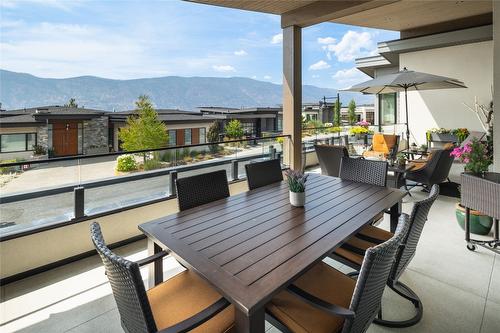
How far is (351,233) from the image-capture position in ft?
5.74

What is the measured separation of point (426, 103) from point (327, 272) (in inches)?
330

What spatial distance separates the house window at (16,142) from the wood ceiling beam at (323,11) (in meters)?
18.8

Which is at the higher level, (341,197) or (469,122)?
(469,122)

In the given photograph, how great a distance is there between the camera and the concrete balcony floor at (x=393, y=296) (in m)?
2.04

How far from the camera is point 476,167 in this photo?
325 centimetres

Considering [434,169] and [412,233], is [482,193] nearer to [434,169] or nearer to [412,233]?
[412,233]

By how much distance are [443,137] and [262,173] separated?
22.5 feet

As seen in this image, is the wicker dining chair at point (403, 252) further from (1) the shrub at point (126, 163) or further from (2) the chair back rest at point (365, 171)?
(1) the shrub at point (126, 163)

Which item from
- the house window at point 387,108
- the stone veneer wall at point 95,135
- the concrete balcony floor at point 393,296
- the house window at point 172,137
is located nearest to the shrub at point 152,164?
the concrete balcony floor at point 393,296

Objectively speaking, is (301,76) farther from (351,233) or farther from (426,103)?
(426,103)

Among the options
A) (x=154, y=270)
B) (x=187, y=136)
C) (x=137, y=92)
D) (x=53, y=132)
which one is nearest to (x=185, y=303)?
(x=154, y=270)

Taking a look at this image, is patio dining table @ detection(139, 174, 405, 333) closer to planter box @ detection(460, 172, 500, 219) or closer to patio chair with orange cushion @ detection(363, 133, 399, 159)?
planter box @ detection(460, 172, 500, 219)

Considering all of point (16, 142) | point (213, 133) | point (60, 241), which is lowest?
point (60, 241)

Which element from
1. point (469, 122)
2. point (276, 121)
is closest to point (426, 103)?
point (469, 122)
